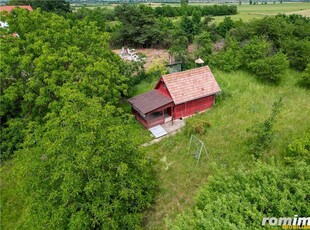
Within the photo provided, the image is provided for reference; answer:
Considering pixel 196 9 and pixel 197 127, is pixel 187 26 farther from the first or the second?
pixel 197 127

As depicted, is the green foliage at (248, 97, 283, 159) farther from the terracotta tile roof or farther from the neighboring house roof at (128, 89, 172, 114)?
the neighboring house roof at (128, 89, 172, 114)

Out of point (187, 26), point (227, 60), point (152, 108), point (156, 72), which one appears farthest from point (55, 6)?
point (152, 108)

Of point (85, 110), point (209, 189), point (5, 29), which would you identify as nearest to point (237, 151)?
point (209, 189)

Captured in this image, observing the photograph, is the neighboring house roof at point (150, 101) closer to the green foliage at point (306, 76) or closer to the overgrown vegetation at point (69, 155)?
the overgrown vegetation at point (69, 155)

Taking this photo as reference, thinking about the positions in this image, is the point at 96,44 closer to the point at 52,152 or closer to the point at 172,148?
the point at 172,148

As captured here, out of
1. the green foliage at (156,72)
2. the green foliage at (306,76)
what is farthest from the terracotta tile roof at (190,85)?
the green foliage at (306,76)

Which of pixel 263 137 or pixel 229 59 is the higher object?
pixel 229 59
